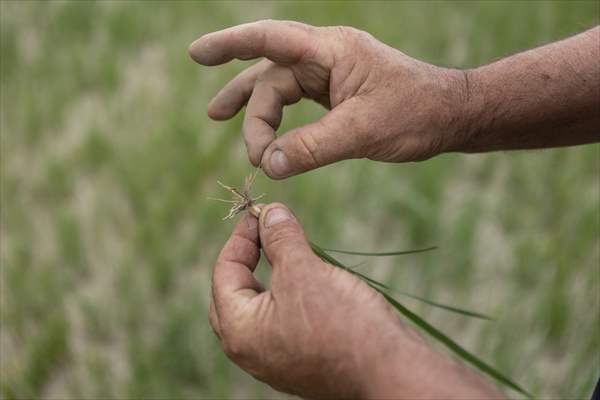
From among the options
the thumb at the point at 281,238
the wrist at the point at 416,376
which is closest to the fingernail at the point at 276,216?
the thumb at the point at 281,238

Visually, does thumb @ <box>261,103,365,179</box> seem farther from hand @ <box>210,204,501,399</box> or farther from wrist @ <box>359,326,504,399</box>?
wrist @ <box>359,326,504,399</box>

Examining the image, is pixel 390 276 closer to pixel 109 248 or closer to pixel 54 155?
pixel 109 248

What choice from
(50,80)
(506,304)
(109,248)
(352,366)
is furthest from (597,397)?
(50,80)

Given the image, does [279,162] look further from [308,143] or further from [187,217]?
[187,217]

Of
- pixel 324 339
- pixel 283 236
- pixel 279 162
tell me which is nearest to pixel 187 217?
pixel 279 162

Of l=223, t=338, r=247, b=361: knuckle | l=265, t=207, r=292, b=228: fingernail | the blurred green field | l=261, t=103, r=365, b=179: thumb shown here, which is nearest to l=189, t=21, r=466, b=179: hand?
l=261, t=103, r=365, b=179: thumb

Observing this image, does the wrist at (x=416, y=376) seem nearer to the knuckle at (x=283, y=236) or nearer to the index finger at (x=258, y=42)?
the knuckle at (x=283, y=236)
